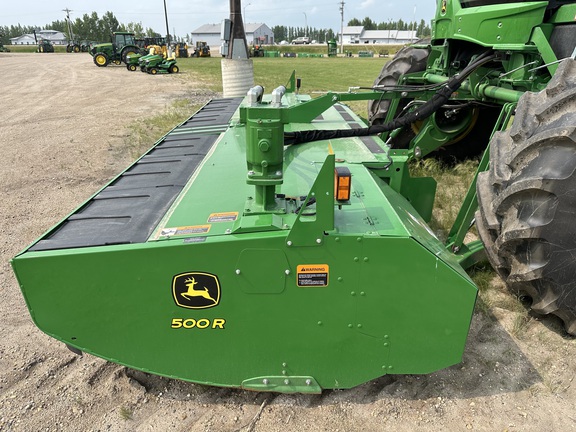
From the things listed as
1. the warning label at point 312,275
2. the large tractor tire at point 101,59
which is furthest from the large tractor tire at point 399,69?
the large tractor tire at point 101,59

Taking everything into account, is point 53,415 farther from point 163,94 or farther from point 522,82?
point 163,94

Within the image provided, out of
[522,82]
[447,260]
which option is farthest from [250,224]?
[522,82]

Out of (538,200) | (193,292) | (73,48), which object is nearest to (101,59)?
(73,48)

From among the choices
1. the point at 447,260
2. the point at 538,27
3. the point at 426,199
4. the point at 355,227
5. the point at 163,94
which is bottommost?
the point at 163,94

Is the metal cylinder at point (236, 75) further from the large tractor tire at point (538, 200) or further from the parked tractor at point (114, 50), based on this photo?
the parked tractor at point (114, 50)

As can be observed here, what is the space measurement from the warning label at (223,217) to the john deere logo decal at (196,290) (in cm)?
28

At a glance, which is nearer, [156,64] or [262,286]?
[262,286]

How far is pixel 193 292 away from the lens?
1.90 meters

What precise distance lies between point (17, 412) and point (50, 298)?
2.25 feet

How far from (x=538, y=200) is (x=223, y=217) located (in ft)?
4.82

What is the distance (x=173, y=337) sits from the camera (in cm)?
199

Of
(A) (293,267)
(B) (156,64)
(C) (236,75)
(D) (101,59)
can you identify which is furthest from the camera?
(D) (101,59)

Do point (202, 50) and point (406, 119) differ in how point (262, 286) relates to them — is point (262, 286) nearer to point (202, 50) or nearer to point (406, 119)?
point (406, 119)

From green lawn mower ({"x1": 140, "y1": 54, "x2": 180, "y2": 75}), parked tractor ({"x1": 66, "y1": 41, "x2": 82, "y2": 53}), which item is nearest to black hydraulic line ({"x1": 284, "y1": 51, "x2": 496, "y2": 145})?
green lawn mower ({"x1": 140, "y1": 54, "x2": 180, "y2": 75})
